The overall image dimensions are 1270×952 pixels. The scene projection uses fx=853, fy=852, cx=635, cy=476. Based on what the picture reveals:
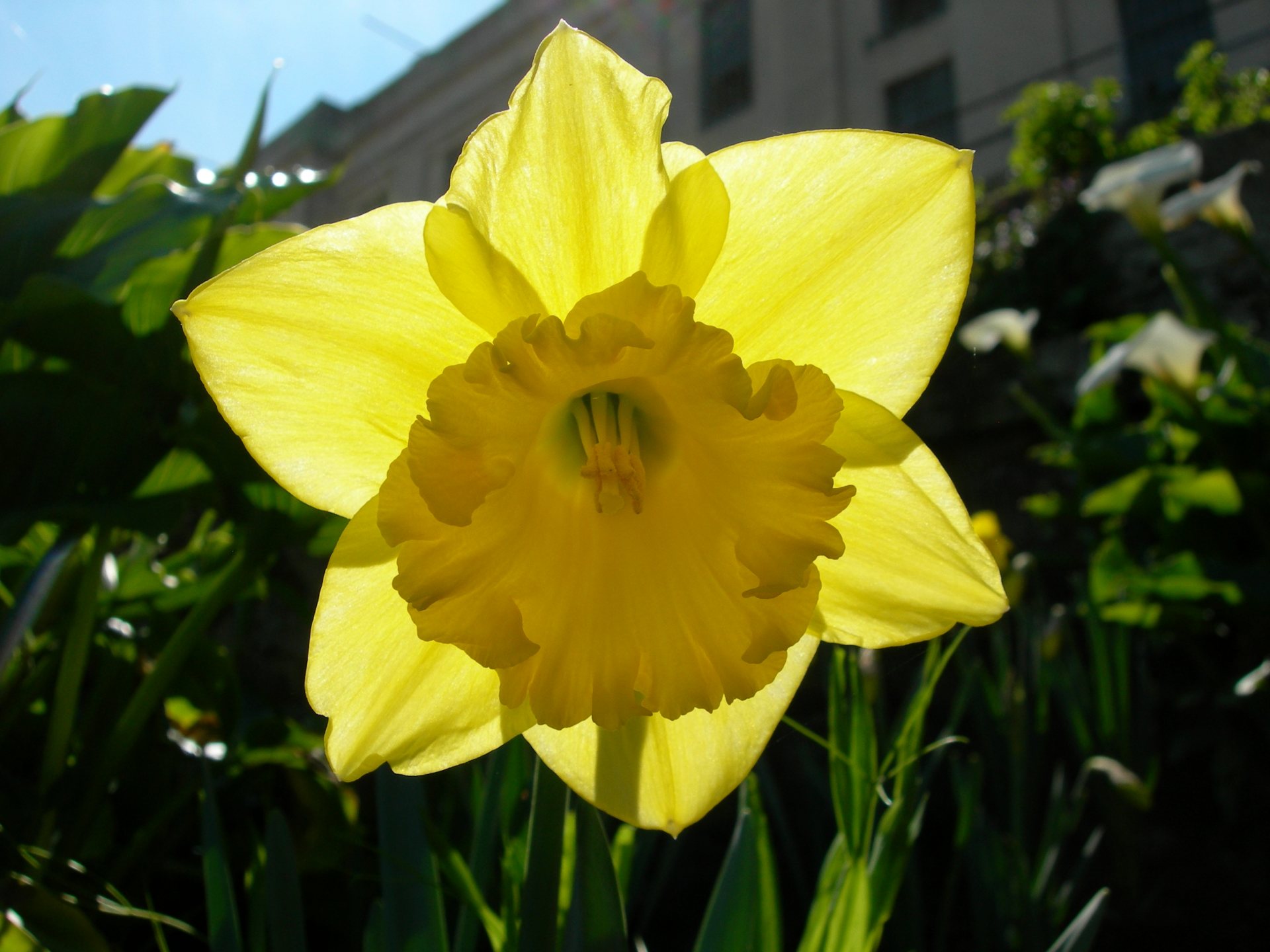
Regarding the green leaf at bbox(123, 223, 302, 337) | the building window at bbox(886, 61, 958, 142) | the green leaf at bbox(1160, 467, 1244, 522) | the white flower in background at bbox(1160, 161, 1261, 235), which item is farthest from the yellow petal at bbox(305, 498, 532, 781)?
the building window at bbox(886, 61, 958, 142)

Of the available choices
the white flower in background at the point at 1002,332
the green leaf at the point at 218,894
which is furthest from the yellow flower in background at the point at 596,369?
the white flower in background at the point at 1002,332

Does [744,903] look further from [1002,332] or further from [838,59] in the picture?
[838,59]

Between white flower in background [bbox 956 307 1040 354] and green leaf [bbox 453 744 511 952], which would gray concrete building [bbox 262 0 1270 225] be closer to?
white flower in background [bbox 956 307 1040 354]

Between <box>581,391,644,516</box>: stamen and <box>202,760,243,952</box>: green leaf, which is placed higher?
<box>581,391,644,516</box>: stamen

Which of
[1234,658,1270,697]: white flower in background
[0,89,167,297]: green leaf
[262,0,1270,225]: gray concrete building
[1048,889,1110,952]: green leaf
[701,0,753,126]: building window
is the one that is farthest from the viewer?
[701,0,753,126]: building window

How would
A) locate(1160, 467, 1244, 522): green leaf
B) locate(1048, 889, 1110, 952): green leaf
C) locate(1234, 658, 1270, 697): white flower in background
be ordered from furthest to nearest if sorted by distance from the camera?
locate(1160, 467, 1244, 522): green leaf
locate(1234, 658, 1270, 697): white flower in background
locate(1048, 889, 1110, 952): green leaf

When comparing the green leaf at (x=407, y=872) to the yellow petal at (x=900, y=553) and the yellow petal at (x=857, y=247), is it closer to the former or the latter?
the yellow petal at (x=900, y=553)

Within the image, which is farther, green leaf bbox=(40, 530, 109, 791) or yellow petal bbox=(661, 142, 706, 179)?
green leaf bbox=(40, 530, 109, 791)

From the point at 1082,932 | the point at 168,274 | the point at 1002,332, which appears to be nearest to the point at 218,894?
the point at 1082,932
